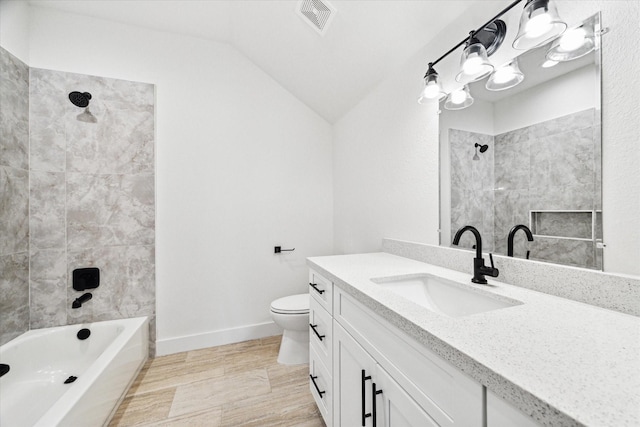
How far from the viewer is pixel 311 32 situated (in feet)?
5.79

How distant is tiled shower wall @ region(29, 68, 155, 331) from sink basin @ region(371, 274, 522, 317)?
195 cm

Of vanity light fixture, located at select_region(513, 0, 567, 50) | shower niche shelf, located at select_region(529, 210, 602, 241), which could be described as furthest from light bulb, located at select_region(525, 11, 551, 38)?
shower niche shelf, located at select_region(529, 210, 602, 241)

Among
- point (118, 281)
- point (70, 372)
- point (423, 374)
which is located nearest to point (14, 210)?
point (118, 281)

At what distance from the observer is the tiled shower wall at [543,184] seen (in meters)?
0.85

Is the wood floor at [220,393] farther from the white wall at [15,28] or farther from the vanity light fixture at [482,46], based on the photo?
the white wall at [15,28]

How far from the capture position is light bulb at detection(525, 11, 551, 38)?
834 millimetres

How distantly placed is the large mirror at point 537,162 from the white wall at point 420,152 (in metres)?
0.03

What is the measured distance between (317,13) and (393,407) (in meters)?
2.00

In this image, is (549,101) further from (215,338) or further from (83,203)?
(83,203)

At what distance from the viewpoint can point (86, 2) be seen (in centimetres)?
187

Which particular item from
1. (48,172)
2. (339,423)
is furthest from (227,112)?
(339,423)

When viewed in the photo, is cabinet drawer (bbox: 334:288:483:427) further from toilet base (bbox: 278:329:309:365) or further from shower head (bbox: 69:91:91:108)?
shower head (bbox: 69:91:91:108)

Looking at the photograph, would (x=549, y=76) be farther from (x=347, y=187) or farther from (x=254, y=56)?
(x=254, y=56)

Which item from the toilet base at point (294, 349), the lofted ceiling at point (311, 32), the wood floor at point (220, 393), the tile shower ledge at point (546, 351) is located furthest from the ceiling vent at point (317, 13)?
the wood floor at point (220, 393)
